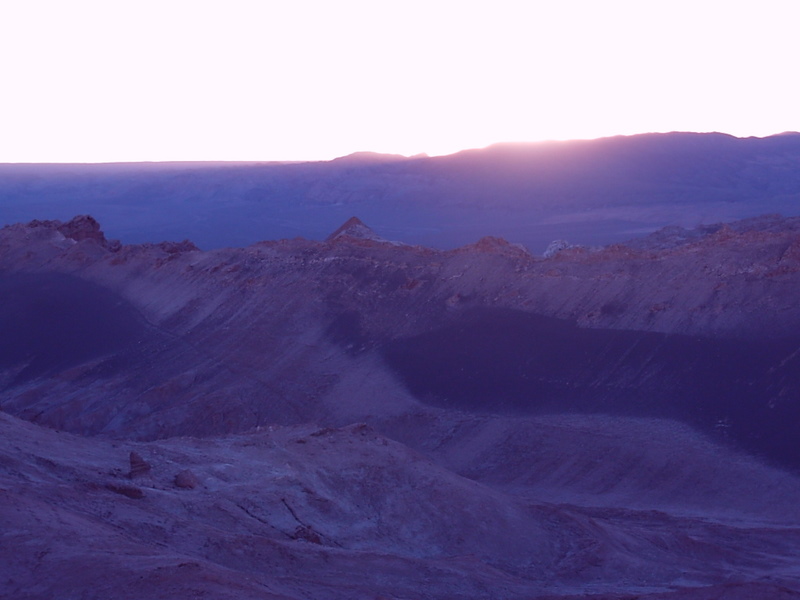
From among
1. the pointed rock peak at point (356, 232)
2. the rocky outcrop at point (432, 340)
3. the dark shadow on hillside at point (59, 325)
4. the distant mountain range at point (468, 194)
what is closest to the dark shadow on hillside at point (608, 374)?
the rocky outcrop at point (432, 340)

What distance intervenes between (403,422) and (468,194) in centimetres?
6753

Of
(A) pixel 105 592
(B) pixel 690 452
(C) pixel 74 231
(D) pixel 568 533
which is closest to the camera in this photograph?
(A) pixel 105 592

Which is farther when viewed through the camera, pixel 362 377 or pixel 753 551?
pixel 362 377

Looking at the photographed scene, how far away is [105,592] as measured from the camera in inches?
193

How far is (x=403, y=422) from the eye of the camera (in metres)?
16.1

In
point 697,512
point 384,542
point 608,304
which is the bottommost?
point 697,512

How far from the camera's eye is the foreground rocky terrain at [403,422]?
663 cm

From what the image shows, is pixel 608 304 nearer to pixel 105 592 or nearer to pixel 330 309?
pixel 330 309

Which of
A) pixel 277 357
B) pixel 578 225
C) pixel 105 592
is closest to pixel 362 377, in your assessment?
pixel 277 357

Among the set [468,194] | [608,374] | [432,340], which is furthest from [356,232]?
[468,194]

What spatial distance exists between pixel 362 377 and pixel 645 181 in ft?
230

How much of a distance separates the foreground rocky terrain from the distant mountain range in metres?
35.6

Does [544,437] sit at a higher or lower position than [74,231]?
lower

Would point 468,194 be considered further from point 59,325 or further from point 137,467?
point 137,467
